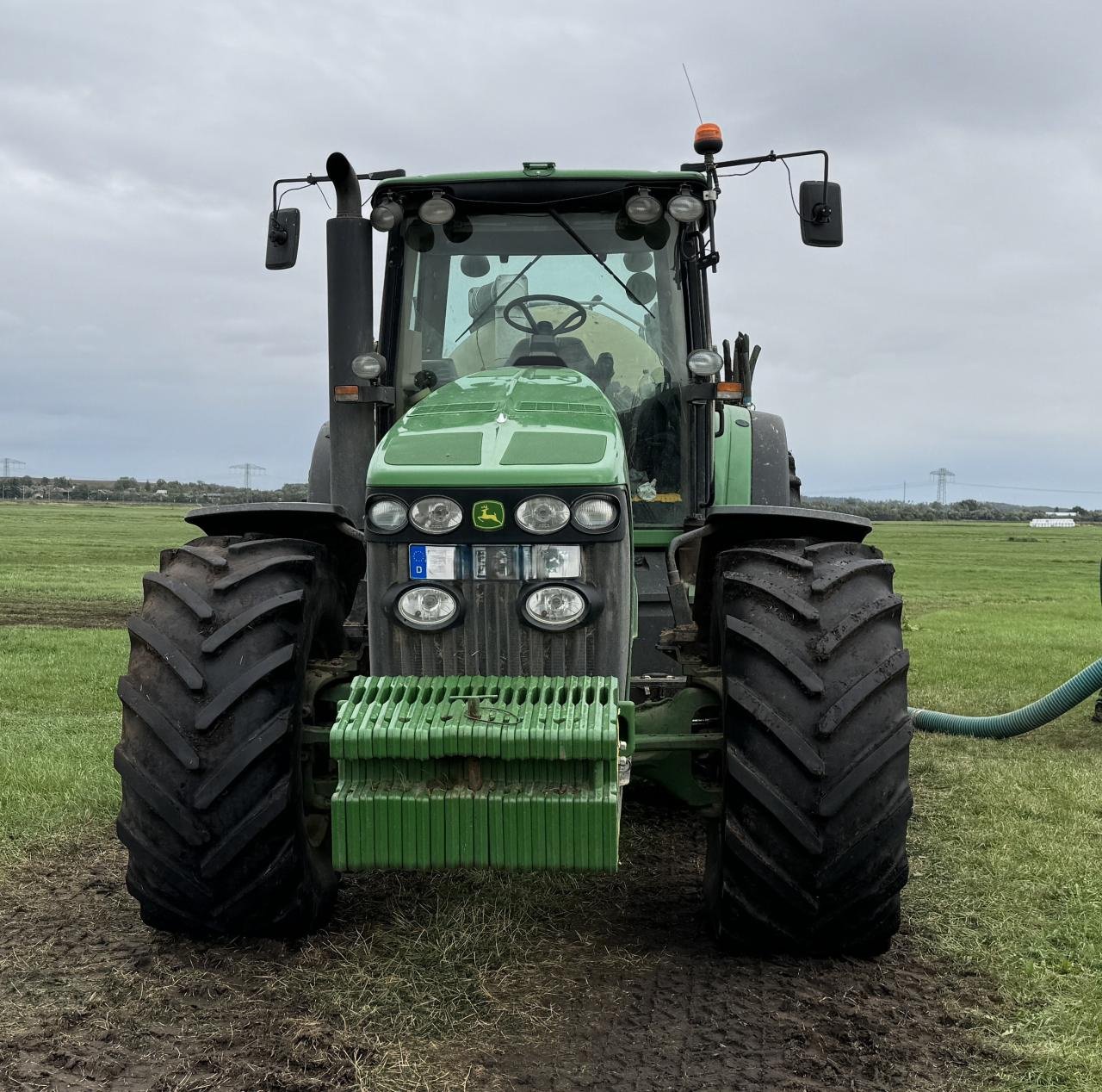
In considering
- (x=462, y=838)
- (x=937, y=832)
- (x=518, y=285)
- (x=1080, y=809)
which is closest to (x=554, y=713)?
(x=462, y=838)

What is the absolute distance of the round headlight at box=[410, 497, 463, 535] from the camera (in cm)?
402

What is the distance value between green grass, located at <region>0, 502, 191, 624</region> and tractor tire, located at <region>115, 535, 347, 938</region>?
512 inches

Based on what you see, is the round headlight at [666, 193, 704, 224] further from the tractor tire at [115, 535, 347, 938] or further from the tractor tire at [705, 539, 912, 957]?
the tractor tire at [115, 535, 347, 938]

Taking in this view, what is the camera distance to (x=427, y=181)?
5508mm

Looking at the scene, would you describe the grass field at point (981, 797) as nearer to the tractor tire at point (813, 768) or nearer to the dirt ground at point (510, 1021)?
the dirt ground at point (510, 1021)

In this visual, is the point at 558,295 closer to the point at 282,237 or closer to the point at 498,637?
the point at 282,237

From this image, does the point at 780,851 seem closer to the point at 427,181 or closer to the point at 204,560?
the point at 204,560

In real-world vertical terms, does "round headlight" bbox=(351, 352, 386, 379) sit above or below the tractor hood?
above

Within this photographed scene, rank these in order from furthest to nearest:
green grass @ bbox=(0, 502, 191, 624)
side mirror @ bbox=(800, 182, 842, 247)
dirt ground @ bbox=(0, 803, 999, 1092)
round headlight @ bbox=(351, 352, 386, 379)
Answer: green grass @ bbox=(0, 502, 191, 624)
side mirror @ bbox=(800, 182, 842, 247)
round headlight @ bbox=(351, 352, 386, 379)
dirt ground @ bbox=(0, 803, 999, 1092)

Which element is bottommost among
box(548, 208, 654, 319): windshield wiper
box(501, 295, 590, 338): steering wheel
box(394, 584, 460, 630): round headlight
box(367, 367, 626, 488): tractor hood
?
box(394, 584, 460, 630): round headlight

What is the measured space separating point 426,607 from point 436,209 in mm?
2220

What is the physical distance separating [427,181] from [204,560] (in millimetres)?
2156

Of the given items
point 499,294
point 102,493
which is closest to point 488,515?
point 499,294

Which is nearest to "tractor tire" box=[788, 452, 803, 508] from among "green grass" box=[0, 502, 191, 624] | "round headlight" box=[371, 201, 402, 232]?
"round headlight" box=[371, 201, 402, 232]
